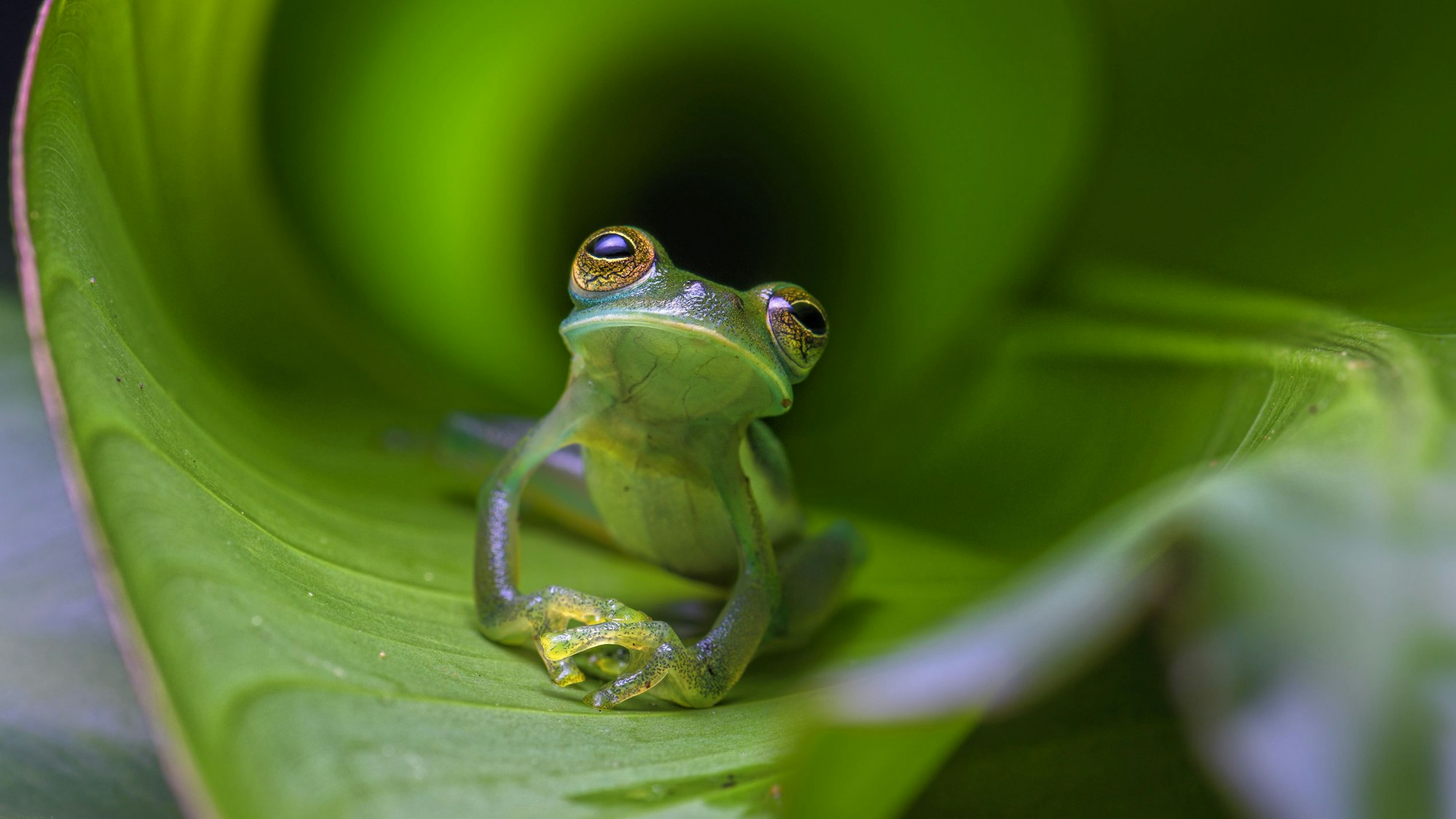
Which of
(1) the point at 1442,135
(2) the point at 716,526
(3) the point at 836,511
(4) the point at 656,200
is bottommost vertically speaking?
(3) the point at 836,511

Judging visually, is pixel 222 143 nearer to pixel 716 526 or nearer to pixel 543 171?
pixel 543 171

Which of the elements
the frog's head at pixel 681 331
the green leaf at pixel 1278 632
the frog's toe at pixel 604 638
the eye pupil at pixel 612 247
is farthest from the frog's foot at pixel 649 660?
the green leaf at pixel 1278 632

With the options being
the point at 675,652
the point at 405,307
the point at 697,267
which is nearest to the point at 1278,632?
the point at 675,652

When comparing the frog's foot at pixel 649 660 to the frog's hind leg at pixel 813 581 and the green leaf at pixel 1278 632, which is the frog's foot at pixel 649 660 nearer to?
the frog's hind leg at pixel 813 581

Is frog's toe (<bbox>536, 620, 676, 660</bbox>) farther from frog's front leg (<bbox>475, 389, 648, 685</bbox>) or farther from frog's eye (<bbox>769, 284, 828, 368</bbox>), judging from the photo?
frog's eye (<bbox>769, 284, 828, 368</bbox>)

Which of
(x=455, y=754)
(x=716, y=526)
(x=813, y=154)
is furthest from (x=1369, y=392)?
(x=813, y=154)

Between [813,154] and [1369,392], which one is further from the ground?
[1369,392]

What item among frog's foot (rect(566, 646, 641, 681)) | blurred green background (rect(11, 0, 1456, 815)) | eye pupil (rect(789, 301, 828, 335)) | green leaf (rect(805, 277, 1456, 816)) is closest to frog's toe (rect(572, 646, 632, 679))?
Result: frog's foot (rect(566, 646, 641, 681))

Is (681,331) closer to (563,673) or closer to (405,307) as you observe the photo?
(563,673)
